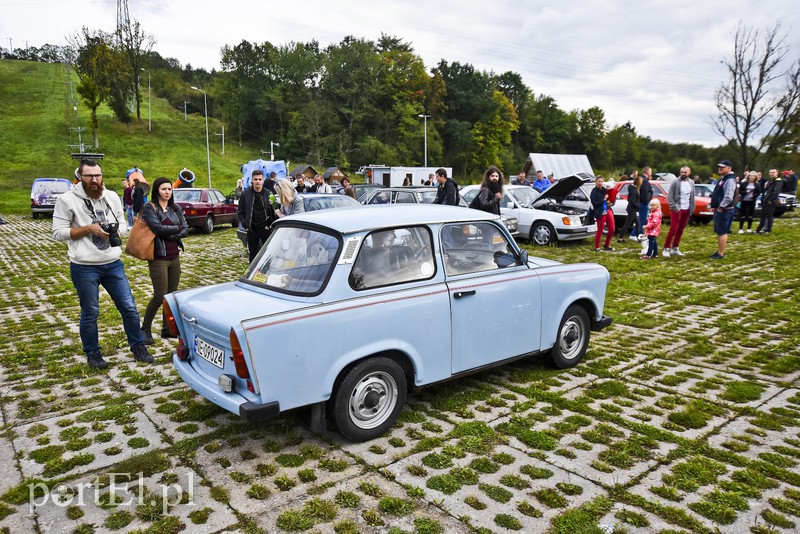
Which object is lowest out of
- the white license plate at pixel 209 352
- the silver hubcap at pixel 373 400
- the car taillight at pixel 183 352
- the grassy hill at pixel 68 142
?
the silver hubcap at pixel 373 400

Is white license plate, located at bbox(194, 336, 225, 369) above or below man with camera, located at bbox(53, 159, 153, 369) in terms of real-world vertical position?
below

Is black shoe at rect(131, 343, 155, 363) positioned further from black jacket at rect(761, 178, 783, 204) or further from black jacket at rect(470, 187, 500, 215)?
black jacket at rect(761, 178, 783, 204)

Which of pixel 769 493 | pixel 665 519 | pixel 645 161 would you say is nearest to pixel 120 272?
pixel 665 519

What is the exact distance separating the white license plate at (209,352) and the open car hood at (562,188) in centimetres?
1120

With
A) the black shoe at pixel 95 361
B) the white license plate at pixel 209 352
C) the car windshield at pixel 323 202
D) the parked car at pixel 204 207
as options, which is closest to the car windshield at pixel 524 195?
the car windshield at pixel 323 202

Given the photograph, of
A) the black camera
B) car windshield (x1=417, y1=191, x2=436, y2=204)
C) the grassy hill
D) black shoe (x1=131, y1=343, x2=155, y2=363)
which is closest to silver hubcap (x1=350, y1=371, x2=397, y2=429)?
black shoe (x1=131, y1=343, x2=155, y2=363)

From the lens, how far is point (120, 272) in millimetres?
5430

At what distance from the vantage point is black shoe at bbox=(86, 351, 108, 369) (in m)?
5.36

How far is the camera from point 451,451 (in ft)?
12.0

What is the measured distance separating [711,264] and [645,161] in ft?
360

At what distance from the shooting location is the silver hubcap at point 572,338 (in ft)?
17.3

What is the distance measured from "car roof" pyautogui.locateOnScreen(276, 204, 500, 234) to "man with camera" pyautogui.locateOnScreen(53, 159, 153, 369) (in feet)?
7.38

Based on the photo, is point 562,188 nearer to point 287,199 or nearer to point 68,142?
point 287,199

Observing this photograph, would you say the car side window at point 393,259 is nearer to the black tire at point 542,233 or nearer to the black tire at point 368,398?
the black tire at point 368,398
